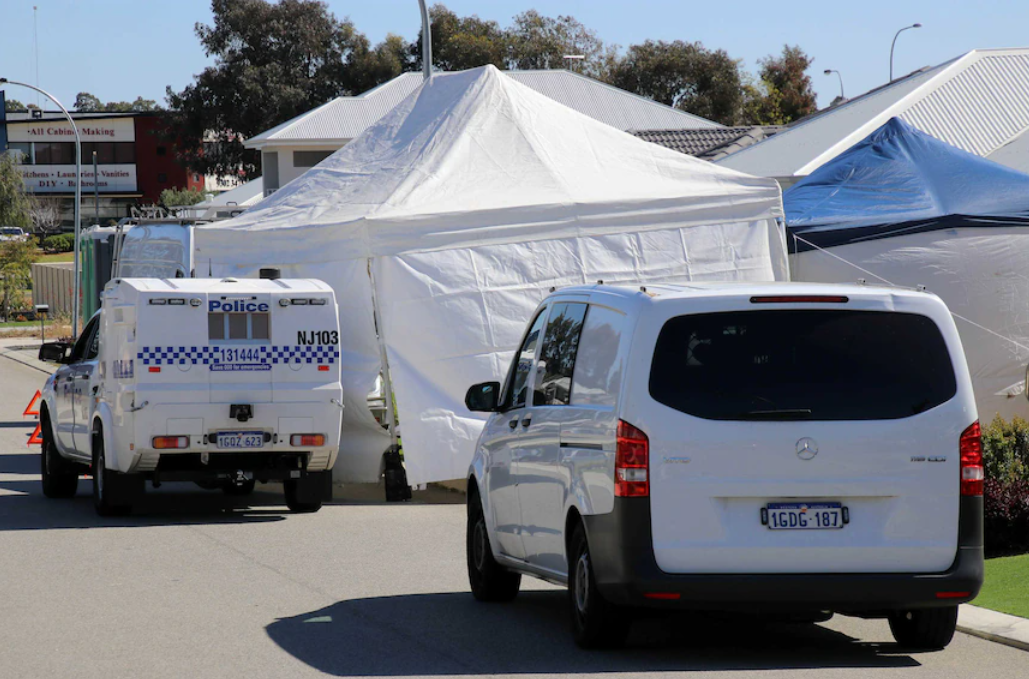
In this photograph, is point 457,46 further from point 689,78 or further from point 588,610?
point 588,610

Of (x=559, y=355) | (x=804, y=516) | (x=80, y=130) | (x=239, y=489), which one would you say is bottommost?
(x=239, y=489)

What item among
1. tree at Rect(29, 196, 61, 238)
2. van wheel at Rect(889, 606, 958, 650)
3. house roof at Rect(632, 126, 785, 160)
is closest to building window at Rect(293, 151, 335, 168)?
house roof at Rect(632, 126, 785, 160)

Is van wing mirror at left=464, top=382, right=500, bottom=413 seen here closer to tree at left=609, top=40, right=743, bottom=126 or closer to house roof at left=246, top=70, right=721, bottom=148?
house roof at left=246, top=70, right=721, bottom=148

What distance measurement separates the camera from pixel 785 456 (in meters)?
7.54

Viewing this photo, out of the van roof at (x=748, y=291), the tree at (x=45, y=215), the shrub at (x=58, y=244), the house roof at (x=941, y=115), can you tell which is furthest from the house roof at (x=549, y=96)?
the shrub at (x=58, y=244)

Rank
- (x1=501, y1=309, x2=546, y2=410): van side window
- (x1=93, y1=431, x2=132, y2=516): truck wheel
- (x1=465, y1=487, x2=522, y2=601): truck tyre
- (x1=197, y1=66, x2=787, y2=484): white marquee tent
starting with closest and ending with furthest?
(x1=501, y1=309, x2=546, y2=410): van side window, (x1=465, y1=487, x2=522, y2=601): truck tyre, (x1=93, y1=431, x2=132, y2=516): truck wheel, (x1=197, y1=66, x2=787, y2=484): white marquee tent

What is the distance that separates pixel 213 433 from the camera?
1454 cm

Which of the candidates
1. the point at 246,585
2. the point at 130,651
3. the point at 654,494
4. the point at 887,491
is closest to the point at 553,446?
the point at 654,494

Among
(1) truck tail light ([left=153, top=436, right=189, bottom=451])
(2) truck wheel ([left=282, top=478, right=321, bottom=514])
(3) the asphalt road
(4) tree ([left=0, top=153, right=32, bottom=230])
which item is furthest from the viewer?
(4) tree ([left=0, top=153, right=32, bottom=230])

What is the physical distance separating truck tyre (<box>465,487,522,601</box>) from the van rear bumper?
2.34 meters

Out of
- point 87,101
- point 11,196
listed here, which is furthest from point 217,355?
point 87,101

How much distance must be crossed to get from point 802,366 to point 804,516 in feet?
2.36

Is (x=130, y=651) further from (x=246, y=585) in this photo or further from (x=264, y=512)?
(x=264, y=512)

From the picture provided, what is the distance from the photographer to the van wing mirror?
376 inches
